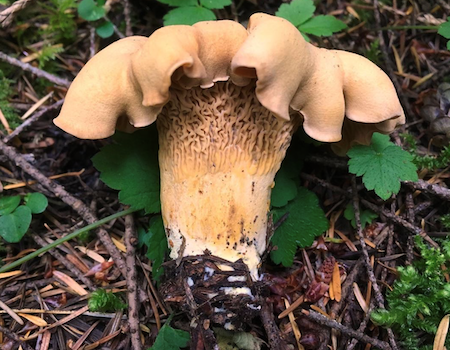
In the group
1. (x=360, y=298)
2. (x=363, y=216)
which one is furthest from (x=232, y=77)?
(x=360, y=298)

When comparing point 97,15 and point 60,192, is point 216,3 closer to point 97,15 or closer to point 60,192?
point 97,15

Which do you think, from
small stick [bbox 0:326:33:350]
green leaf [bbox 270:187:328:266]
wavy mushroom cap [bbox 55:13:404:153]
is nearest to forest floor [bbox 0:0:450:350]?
small stick [bbox 0:326:33:350]

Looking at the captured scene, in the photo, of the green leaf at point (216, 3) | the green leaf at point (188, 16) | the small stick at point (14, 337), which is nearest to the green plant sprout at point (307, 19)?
the green leaf at point (216, 3)

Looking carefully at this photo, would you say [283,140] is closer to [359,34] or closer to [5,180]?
[359,34]

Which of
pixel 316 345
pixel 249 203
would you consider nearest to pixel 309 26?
pixel 249 203

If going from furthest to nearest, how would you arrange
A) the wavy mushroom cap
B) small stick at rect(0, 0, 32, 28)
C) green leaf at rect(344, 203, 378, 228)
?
small stick at rect(0, 0, 32, 28) → green leaf at rect(344, 203, 378, 228) → the wavy mushroom cap

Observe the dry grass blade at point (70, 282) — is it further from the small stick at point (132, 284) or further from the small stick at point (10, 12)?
the small stick at point (10, 12)

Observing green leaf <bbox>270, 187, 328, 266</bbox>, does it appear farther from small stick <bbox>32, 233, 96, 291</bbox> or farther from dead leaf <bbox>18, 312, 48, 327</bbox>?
dead leaf <bbox>18, 312, 48, 327</bbox>
